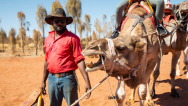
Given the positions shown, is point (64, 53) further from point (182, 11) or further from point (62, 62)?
point (182, 11)

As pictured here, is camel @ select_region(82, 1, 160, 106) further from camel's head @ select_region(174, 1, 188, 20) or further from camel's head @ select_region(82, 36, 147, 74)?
camel's head @ select_region(174, 1, 188, 20)

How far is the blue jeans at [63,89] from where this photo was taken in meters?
2.41

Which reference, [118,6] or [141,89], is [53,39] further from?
[141,89]

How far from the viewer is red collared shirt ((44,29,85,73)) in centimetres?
240

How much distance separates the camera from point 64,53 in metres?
2.41

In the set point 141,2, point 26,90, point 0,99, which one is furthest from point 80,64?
point 26,90

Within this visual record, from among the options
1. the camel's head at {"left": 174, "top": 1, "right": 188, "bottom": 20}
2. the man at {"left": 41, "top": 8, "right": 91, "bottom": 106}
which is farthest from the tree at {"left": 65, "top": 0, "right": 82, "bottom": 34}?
the man at {"left": 41, "top": 8, "right": 91, "bottom": 106}

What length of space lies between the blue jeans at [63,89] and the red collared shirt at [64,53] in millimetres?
168

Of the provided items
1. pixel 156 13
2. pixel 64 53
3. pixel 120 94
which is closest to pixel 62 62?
pixel 64 53

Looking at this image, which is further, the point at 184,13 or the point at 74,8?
the point at 74,8

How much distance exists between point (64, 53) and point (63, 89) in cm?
67

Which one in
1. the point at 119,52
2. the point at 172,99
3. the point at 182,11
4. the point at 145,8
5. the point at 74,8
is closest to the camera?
the point at 119,52

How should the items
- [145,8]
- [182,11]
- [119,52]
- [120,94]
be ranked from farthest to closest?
[182,11] → [145,8] → [120,94] → [119,52]

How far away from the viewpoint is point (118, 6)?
3305 millimetres
